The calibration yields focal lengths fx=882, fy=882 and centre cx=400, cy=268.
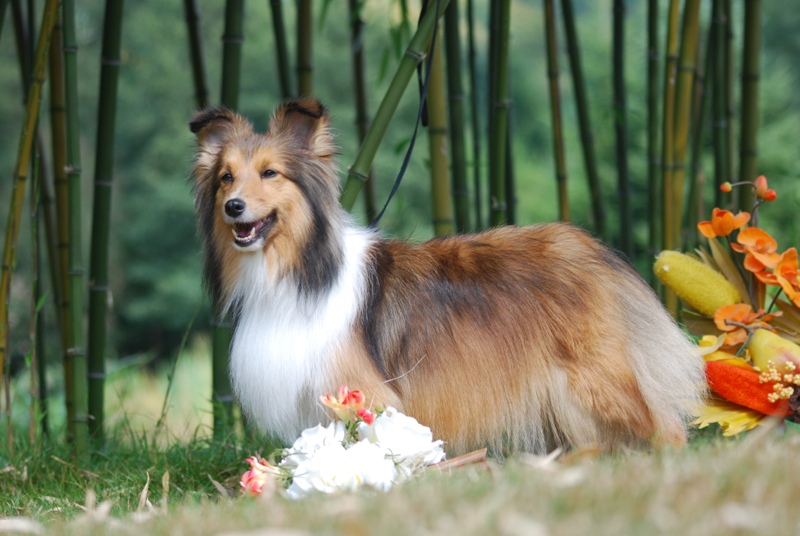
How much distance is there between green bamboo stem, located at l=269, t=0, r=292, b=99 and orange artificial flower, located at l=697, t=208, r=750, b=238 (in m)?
2.35

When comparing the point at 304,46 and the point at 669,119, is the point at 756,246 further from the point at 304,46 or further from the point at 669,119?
the point at 304,46

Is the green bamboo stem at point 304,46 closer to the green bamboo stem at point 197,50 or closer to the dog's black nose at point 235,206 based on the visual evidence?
the green bamboo stem at point 197,50

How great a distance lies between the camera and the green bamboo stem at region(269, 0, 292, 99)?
4.54 meters

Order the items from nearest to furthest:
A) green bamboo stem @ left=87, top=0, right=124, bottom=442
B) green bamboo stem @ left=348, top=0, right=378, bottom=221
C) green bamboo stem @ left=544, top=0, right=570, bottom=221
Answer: green bamboo stem @ left=87, top=0, right=124, bottom=442 → green bamboo stem @ left=544, top=0, right=570, bottom=221 → green bamboo stem @ left=348, top=0, right=378, bottom=221

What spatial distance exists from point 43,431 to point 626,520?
11.9 feet

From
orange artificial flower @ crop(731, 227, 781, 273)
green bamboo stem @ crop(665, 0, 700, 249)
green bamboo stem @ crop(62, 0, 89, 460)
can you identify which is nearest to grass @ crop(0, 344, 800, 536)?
orange artificial flower @ crop(731, 227, 781, 273)

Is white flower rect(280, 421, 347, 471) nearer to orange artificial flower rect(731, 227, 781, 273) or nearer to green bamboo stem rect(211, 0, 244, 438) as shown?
green bamboo stem rect(211, 0, 244, 438)

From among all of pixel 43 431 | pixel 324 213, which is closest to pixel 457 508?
pixel 324 213

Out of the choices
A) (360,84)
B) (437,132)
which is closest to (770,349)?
(437,132)

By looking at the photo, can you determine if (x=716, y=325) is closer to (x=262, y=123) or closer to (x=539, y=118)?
(x=262, y=123)

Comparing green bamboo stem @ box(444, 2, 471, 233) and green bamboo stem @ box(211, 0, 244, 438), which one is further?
green bamboo stem @ box(444, 2, 471, 233)

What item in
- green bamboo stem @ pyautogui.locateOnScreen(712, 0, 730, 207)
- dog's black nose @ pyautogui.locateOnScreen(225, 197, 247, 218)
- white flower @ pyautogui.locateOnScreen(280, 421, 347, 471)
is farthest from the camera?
green bamboo stem @ pyautogui.locateOnScreen(712, 0, 730, 207)

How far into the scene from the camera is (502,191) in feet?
13.4

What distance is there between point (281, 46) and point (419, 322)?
2.31 metres
